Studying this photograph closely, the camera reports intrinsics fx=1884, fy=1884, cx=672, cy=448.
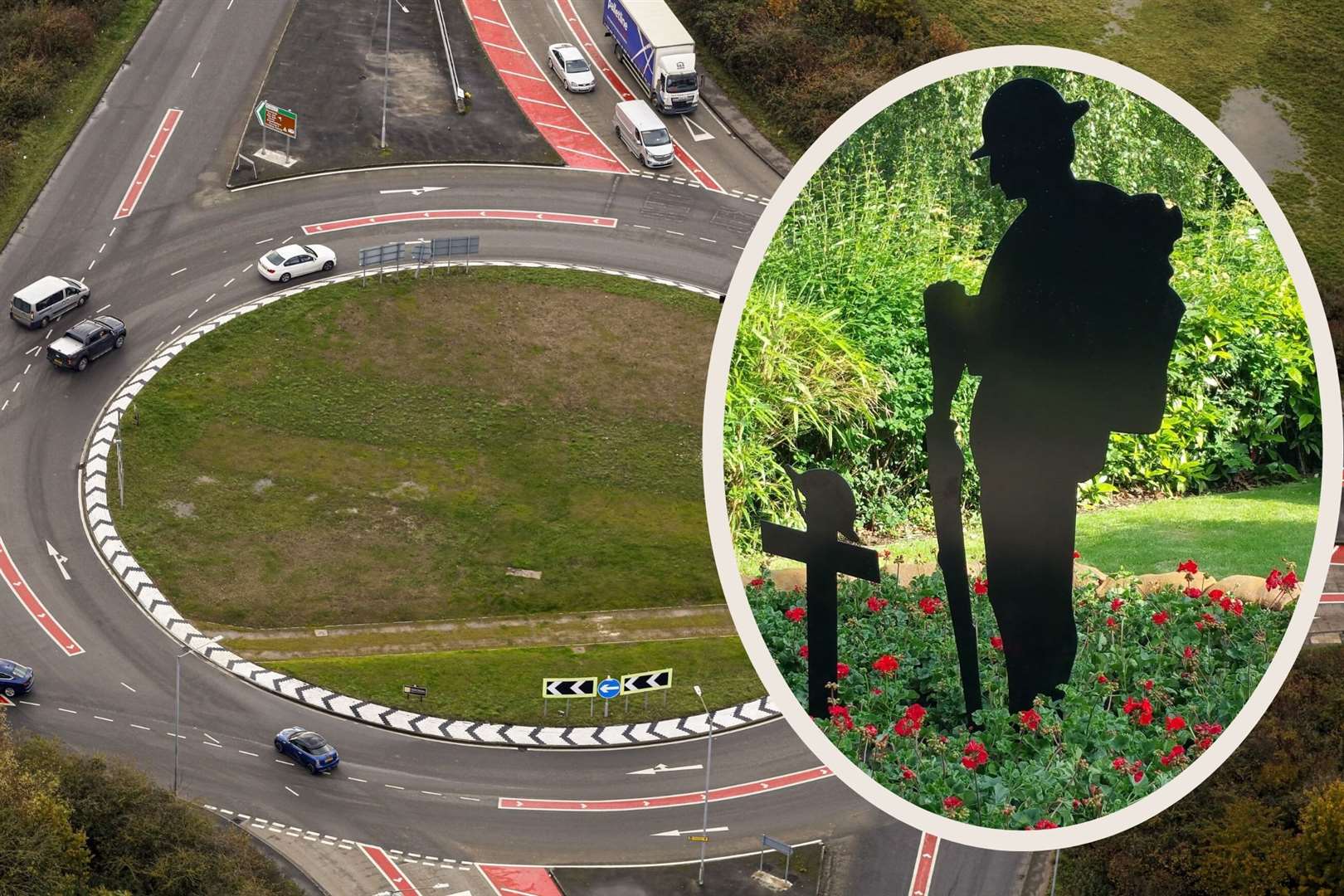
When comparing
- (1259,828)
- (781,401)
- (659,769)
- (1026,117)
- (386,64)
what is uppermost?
(1026,117)

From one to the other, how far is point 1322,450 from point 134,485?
5386 cm

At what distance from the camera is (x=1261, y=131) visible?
9481 centimetres

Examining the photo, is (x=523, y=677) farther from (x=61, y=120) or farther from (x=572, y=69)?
(x=61, y=120)

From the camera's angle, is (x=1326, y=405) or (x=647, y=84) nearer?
(x=1326, y=405)

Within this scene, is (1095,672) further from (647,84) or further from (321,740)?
(647,84)

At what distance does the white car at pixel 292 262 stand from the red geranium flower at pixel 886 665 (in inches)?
2265

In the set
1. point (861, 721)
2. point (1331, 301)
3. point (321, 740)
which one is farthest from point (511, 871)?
point (1331, 301)

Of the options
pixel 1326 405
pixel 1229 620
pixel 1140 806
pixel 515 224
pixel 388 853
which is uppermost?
pixel 1326 405

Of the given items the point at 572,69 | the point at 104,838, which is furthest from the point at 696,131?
the point at 104,838

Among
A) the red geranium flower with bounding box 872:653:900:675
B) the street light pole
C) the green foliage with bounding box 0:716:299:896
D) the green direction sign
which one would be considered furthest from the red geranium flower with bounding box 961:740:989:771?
the street light pole

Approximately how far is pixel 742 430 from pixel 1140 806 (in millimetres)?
9877

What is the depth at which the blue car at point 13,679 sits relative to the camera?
6725 centimetres

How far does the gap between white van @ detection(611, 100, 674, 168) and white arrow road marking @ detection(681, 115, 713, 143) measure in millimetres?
1912

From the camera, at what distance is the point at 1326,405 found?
108 feet
